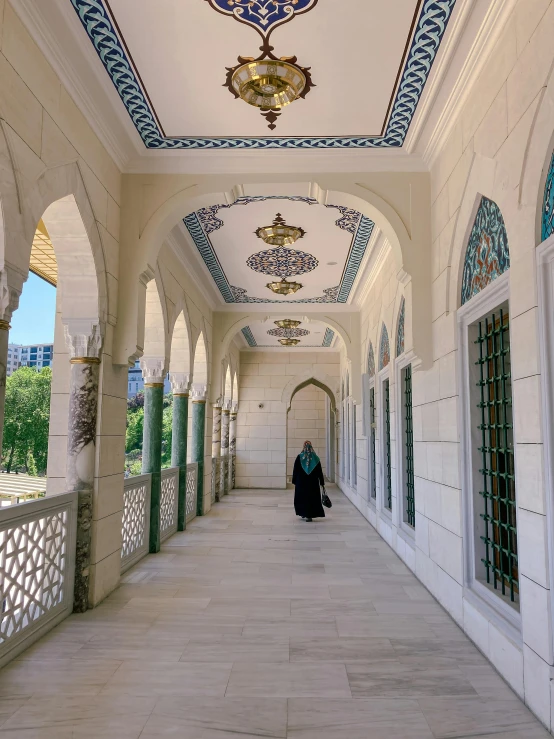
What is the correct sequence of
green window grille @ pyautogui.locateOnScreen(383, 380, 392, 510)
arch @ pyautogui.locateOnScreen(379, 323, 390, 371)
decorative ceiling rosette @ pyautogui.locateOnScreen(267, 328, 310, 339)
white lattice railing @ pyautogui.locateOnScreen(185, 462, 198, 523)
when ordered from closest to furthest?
arch @ pyautogui.locateOnScreen(379, 323, 390, 371), green window grille @ pyautogui.locateOnScreen(383, 380, 392, 510), white lattice railing @ pyautogui.locateOnScreen(185, 462, 198, 523), decorative ceiling rosette @ pyautogui.locateOnScreen(267, 328, 310, 339)

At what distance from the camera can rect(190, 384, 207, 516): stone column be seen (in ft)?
28.2

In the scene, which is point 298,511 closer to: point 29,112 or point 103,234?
point 103,234

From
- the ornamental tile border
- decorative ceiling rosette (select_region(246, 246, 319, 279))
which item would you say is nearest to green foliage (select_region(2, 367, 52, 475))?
decorative ceiling rosette (select_region(246, 246, 319, 279))

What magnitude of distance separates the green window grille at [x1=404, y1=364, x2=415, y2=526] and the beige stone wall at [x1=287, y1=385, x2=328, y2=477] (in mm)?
12336

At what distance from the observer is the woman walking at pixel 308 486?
27.3ft

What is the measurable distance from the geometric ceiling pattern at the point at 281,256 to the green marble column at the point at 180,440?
1.62 m

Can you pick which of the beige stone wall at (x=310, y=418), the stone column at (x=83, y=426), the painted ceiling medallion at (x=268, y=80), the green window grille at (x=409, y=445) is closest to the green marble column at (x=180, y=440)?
the green window grille at (x=409, y=445)

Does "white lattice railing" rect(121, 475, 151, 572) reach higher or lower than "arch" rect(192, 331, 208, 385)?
lower

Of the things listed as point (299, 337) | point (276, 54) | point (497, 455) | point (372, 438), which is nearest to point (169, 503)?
point (372, 438)

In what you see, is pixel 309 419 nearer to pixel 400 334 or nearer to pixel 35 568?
pixel 400 334

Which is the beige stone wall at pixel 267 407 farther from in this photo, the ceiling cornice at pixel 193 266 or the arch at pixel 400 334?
the arch at pixel 400 334

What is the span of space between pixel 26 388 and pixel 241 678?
21058 millimetres

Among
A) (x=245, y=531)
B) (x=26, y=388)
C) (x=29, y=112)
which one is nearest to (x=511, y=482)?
(x=29, y=112)

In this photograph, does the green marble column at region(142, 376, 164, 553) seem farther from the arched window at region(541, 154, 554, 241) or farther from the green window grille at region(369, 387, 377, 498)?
the arched window at region(541, 154, 554, 241)
